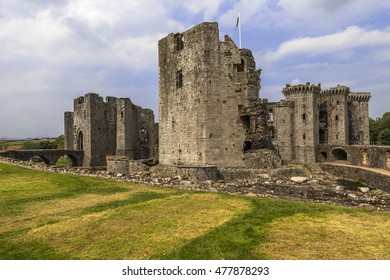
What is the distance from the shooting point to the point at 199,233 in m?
7.56

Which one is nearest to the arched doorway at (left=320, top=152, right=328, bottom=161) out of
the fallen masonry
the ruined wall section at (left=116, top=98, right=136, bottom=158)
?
the ruined wall section at (left=116, top=98, right=136, bottom=158)

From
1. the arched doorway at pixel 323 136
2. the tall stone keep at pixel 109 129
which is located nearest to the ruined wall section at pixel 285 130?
the arched doorway at pixel 323 136

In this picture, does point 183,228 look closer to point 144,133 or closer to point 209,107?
point 209,107

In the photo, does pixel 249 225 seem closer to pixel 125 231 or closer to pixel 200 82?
A: pixel 125 231

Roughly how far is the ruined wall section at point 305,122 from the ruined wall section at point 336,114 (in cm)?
537

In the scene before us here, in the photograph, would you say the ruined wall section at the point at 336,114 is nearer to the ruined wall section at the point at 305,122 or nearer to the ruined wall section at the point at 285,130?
the ruined wall section at the point at 305,122

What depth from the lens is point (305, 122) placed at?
46250 mm

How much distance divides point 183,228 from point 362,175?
112 ft

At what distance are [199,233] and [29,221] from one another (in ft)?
17.6

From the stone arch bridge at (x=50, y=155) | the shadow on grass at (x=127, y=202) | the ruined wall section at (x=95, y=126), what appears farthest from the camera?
the ruined wall section at (x=95, y=126)

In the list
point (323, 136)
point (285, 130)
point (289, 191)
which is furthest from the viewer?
point (323, 136)

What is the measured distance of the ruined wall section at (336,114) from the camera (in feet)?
165

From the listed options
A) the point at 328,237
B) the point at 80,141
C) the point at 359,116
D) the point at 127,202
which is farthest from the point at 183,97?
the point at 359,116
